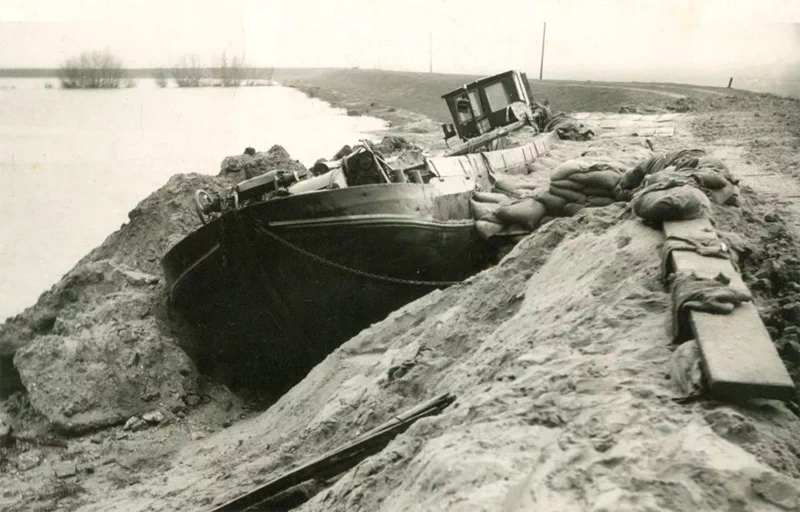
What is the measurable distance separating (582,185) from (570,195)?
0.17 m

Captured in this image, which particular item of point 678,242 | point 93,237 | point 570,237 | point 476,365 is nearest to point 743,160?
point 570,237

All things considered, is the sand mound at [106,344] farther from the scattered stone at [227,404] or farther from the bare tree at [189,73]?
the bare tree at [189,73]

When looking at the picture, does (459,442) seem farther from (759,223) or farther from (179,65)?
(179,65)

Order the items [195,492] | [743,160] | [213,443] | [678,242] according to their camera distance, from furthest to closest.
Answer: [743,160]
[213,443]
[195,492]
[678,242]

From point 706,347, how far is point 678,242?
3.63 feet

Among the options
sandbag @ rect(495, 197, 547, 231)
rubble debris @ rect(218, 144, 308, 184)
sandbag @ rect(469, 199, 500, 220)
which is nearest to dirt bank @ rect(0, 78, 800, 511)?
sandbag @ rect(495, 197, 547, 231)

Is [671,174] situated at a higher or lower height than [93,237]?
higher

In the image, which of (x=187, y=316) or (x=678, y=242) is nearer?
(x=678, y=242)

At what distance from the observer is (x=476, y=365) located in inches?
143

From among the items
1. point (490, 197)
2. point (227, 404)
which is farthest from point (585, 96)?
point (227, 404)

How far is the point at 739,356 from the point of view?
7.96ft

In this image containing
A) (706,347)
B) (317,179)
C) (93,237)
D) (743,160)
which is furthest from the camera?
(93,237)

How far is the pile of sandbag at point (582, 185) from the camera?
6121 mm

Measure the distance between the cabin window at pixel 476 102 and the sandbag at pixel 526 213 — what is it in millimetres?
5398
